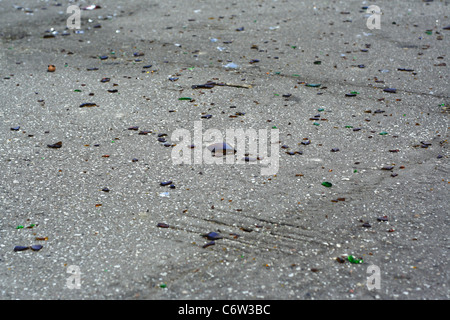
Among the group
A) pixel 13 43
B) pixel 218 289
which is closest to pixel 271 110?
pixel 218 289

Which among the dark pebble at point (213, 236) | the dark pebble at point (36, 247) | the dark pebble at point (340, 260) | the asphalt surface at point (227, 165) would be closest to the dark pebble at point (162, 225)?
the asphalt surface at point (227, 165)

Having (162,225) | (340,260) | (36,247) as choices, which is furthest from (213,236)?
(36,247)

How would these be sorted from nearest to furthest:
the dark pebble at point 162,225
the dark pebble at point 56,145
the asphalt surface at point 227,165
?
the asphalt surface at point 227,165 → the dark pebble at point 162,225 → the dark pebble at point 56,145

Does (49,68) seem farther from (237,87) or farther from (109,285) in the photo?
(109,285)

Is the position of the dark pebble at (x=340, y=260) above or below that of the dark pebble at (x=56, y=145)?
below

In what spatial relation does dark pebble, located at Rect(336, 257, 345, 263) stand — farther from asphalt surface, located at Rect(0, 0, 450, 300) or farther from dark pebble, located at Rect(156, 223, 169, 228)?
dark pebble, located at Rect(156, 223, 169, 228)

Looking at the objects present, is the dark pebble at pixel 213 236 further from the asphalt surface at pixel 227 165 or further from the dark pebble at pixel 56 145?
the dark pebble at pixel 56 145

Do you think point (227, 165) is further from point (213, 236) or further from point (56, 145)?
point (56, 145)

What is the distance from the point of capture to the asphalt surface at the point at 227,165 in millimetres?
2494

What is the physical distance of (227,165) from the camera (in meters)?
3.49

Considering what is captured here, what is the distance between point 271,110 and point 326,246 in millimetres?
1878

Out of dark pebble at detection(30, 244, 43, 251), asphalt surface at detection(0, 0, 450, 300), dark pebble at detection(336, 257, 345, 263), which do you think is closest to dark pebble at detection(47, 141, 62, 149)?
asphalt surface at detection(0, 0, 450, 300)

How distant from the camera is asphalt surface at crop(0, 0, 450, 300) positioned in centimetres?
249

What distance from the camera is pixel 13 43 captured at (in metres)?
5.73
